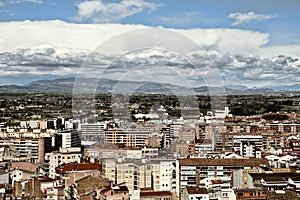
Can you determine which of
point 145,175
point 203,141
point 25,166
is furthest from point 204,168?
point 203,141

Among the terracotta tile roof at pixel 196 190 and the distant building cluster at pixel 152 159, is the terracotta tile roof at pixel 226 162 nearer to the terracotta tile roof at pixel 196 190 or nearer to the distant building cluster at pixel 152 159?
the distant building cluster at pixel 152 159

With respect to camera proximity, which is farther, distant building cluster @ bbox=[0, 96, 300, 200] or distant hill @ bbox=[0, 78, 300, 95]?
distant hill @ bbox=[0, 78, 300, 95]

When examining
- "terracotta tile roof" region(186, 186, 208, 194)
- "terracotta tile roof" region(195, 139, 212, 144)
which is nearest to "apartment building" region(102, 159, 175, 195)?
"terracotta tile roof" region(186, 186, 208, 194)

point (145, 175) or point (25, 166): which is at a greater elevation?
point (145, 175)

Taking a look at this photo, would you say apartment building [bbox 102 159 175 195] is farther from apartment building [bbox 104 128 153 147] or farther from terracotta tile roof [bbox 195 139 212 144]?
apartment building [bbox 104 128 153 147]

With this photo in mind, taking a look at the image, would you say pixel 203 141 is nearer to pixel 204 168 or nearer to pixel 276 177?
pixel 204 168

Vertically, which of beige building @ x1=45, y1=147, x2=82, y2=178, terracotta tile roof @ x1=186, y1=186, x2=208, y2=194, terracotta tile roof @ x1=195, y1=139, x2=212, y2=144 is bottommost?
beige building @ x1=45, y1=147, x2=82, y2=178

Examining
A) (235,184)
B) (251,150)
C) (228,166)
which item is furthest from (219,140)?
(235,184)

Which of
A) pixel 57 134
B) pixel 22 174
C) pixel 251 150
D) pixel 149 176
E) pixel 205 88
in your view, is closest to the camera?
pixel 149 176

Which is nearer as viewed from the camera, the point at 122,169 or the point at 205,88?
the point at 122,169

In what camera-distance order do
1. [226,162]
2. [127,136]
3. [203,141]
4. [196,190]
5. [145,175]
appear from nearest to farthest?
1. [196,190]
2. [145,175]
3. [226,162]
4. [203,141]
5. [127,136]

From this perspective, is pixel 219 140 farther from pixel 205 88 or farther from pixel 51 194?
pixel 51 194
